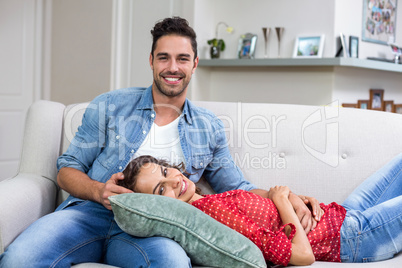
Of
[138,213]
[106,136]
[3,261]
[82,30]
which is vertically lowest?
[3,261]

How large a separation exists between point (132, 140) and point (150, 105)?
0.56ft

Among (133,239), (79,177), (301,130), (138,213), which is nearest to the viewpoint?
(138,213)

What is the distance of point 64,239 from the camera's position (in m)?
1.53

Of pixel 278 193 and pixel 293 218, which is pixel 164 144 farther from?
pixel 293 218

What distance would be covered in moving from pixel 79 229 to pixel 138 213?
0.32 meters

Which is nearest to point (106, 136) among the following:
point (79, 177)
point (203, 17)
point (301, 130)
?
point (79, 177)

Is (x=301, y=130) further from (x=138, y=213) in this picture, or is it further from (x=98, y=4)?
(x=98, y=4)

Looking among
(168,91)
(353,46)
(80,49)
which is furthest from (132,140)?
(80,49)

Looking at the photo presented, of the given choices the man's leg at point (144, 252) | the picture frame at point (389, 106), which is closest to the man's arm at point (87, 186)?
the man's leg at point (144, 252)

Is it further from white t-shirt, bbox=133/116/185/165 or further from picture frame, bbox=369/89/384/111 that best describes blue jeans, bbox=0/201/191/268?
picture frame, bbox=369/89/384/111

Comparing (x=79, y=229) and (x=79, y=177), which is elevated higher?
(x=79, y=177)

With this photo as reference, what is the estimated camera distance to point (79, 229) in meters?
1.62

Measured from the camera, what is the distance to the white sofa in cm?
206

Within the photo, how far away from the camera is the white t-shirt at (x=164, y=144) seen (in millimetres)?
1956
